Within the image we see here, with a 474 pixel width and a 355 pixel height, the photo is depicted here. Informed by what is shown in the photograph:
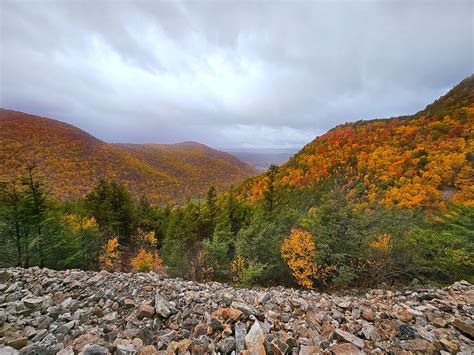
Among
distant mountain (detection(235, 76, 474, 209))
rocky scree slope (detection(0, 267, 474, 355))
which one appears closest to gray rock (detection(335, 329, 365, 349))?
rocky scree slope (detection(0, 267, 474, 355))

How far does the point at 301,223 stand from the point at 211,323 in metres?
17.2

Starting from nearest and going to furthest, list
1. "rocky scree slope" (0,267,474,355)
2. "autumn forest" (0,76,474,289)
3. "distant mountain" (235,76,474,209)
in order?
"rocky scree slope" (0,267,474,355)
"autumn forest" (0,76,474,289)
"distant mountain" (235,76,474,209)

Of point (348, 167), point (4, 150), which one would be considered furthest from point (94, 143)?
point (348, 167)

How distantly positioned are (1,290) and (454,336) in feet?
43.6

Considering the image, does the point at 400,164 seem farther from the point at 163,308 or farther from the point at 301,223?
the point at 163,308

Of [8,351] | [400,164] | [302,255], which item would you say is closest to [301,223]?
[302,255]

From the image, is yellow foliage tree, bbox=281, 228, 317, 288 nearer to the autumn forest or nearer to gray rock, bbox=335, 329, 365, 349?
the autumn forest

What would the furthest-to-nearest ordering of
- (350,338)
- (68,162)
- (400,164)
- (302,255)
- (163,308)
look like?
1. (68,162)
2. (400,164)
3. (302,255)
4. (163,308)
5. (350,338)

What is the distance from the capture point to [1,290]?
685 centimetres

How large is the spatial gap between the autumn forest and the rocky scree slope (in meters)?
10.1

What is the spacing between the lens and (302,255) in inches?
674

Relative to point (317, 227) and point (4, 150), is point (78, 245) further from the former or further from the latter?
point (4, 150)

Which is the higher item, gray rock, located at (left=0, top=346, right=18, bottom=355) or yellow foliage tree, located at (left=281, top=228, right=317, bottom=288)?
gray rock, located at (left=0, top=346, right=18, bottom=355)

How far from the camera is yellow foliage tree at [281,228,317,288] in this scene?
54.9ft
